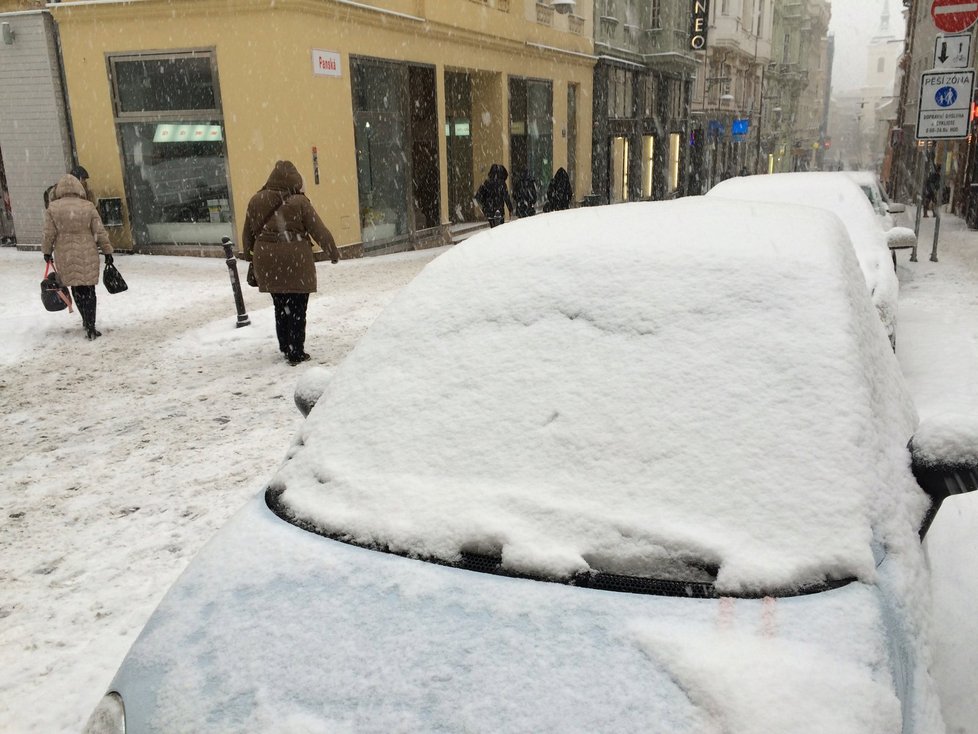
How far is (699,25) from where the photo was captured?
30.7 m

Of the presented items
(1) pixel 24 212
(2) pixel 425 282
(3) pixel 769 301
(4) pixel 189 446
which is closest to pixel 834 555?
(3) pixel 769 301

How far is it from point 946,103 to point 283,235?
10.6m

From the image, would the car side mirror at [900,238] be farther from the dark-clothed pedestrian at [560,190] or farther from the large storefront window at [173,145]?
the large storefront window at [173,145]

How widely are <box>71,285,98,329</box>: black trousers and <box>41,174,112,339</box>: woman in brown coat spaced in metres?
0.09

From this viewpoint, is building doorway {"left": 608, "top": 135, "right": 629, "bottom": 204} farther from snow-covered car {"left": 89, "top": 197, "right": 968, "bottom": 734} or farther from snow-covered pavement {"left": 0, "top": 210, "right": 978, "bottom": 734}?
snow-covered car {"left": 89, "top": 197, "right": 968, "bottom": 734}

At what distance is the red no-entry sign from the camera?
1161cm

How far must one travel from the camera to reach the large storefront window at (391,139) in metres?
14.9

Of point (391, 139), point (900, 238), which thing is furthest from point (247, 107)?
point (900, 238)

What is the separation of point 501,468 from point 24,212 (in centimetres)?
1655

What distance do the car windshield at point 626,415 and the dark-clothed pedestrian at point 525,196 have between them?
53.0 feet

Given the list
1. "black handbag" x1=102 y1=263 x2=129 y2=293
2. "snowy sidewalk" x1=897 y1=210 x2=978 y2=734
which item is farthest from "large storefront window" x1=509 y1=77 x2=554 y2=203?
"black handbag" x1=102 y1=263 x2=129 y2=293

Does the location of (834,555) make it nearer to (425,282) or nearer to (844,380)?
(844,380)

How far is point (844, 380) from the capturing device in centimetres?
209

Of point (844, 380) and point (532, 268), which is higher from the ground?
point (532, 268)
